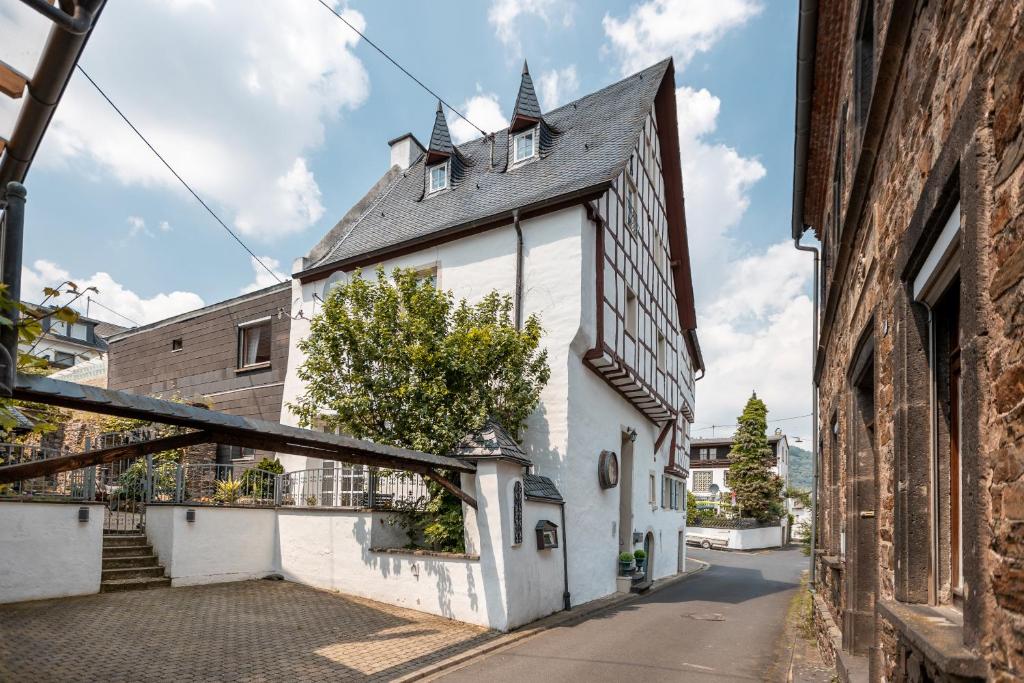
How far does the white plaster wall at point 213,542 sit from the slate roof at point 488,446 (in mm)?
4866

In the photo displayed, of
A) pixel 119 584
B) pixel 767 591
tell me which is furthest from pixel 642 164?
pixel 119 584

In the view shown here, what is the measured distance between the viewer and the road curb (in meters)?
8.29

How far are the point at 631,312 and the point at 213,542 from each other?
9.84 metres

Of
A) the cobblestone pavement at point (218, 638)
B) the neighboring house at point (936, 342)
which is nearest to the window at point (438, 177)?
the cobblestone pavement at point (218, 638)

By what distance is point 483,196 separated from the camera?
16.6 meters

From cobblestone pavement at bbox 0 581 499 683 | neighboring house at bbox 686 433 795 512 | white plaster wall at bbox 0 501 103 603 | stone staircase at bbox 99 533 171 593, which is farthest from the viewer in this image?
neighboring house at bbox 686 433 795 512

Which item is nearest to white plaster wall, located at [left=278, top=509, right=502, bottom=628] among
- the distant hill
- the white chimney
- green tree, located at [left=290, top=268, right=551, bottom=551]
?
green tree, located at [left=290, top=268, right=551, bottom=551]

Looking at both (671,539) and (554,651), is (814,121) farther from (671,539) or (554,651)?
(671,539)

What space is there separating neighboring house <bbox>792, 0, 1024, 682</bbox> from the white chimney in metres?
16.2

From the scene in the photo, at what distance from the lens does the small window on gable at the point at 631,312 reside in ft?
55.0

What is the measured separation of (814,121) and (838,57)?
5.49 feet

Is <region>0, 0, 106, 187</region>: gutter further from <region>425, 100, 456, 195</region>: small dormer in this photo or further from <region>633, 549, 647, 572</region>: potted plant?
<region>633, 549, 647, 572</region>: potted plant

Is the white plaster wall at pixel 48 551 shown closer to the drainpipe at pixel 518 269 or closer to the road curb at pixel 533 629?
the road curb at pixel 533 629

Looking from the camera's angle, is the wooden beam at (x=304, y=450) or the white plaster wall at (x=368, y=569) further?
the white plaster wall at (x=368, y=569)
